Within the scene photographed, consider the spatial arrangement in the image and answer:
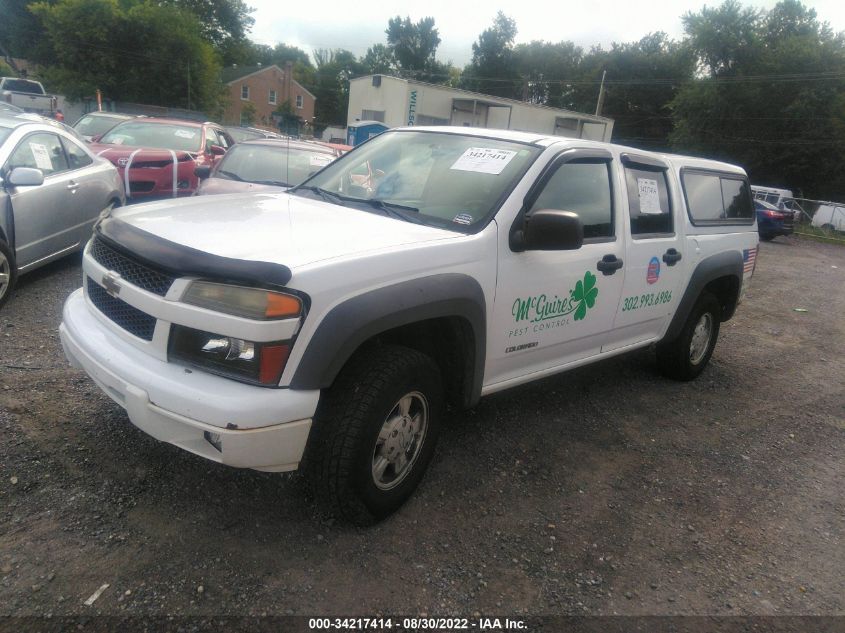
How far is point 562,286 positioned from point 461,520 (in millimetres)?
1367

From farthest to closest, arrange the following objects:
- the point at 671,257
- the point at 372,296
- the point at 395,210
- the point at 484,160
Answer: the point at 671,257 < the point at 484,160 < the point at 395,210 < the point at 372,296

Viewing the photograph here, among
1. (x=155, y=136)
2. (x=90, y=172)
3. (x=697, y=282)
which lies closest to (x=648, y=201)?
(x=697, y=282)

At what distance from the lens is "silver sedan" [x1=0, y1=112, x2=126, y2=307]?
492 cm

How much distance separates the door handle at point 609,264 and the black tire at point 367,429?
139 centimetres

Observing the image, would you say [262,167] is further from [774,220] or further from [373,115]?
[373,115]

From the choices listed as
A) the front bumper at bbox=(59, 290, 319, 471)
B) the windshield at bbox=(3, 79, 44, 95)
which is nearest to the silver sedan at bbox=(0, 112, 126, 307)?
the front bumper at bbox=(59, 290, 319, 471)

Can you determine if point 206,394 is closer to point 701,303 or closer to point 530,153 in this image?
point 530,153

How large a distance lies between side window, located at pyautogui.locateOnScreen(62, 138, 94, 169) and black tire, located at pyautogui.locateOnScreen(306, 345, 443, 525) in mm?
4980

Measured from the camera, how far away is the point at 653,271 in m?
4.24

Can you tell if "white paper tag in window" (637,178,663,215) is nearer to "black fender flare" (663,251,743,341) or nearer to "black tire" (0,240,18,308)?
"black fender flare" (663,251,743,341)

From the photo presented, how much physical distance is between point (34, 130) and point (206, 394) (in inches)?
185

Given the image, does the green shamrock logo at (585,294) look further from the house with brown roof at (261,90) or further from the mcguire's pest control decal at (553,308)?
the house with brown roof at (261,90)

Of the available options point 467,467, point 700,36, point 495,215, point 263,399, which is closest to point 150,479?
point 263,399

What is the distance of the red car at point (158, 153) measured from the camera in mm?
8188
